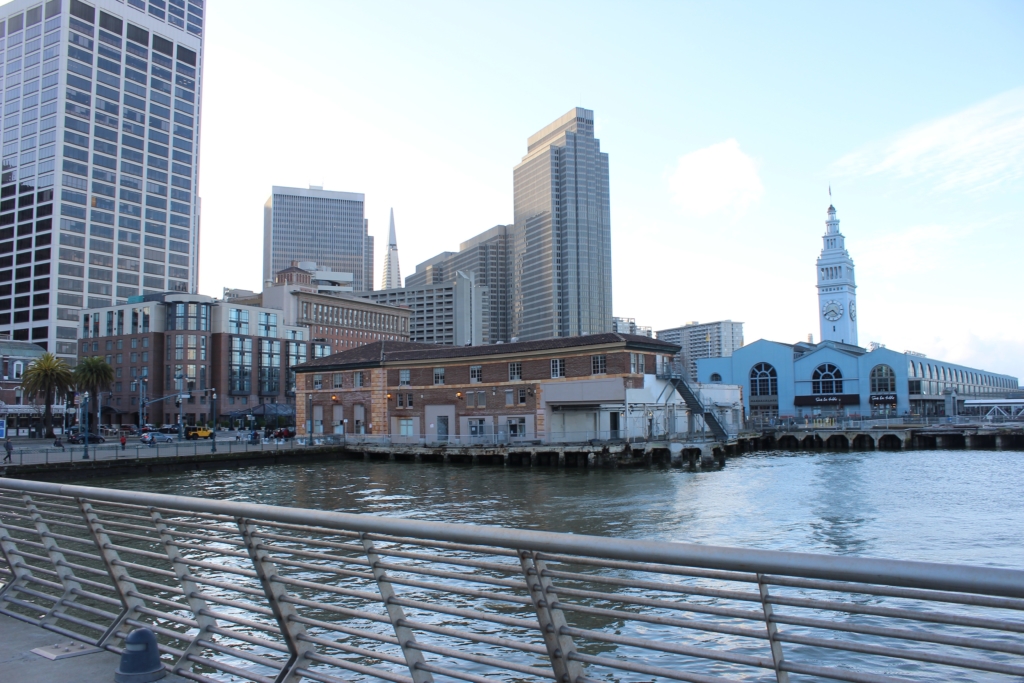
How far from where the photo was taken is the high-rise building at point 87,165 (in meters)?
132

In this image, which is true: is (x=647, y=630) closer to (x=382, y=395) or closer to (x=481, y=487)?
(x=481, y=487)

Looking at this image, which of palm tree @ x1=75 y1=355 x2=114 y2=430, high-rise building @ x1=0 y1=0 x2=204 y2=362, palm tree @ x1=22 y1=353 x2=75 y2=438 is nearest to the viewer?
palm tree @ x1=22 y1=353 x2=75 y2=438

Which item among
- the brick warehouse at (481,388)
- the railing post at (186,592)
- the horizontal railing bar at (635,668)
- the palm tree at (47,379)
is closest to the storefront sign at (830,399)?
the brick warehouse at (481,388)

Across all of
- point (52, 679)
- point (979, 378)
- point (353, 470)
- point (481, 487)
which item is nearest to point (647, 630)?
point (52, 679)

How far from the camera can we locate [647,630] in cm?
1321

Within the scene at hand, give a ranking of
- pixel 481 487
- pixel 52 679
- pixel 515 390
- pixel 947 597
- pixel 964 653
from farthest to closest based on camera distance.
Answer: pixel 515 390 → pixel 481 487 → pixel 964 653 → pixel 52 679 → pixel 947 597

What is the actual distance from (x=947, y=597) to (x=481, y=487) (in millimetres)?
34386

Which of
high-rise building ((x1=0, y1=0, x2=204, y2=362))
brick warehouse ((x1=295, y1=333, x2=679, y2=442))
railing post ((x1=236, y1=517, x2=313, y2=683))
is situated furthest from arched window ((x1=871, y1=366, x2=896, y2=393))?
high-rise building ((x1=0, y1=0, x2=204, y2=362))

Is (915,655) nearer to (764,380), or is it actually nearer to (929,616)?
(929,616)

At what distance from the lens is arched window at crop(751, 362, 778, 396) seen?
317 feet

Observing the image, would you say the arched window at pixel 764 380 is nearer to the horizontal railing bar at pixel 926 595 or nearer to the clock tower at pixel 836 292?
the clock tower at pixel 836 292

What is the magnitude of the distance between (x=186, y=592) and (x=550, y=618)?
11.0ft

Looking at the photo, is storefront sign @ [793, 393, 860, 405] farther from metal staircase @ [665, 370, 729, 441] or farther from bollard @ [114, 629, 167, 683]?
bollard @ [114, 629, 167, 683]

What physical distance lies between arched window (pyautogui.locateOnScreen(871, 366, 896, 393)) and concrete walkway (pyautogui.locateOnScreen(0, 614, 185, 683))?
9673 cm
